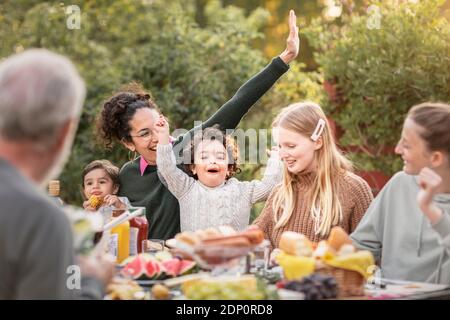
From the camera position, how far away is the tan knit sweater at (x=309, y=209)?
4.22 metres

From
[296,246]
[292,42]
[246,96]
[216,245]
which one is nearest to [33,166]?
[216,245]

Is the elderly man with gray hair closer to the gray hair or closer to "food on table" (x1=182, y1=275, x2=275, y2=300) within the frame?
the gray hair

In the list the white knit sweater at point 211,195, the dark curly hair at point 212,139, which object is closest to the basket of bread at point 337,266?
the white knit sweater at point 211,195

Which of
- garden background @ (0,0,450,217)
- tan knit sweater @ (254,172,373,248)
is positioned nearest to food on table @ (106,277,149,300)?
tan knit sweater @ (254,172,373,248)

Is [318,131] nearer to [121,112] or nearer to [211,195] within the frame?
[211,195]

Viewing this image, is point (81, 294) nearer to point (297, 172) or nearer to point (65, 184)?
point (297, 172)

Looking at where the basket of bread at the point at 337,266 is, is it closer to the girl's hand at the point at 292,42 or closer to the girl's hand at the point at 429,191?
the girl's hand at the point at 429,191

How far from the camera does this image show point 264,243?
3303mm

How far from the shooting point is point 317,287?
2914mm

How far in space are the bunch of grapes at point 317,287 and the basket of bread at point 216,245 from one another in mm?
242

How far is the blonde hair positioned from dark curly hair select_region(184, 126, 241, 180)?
0.49m

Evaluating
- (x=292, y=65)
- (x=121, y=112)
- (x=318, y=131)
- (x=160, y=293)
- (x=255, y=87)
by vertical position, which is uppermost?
(x=292, y=65)

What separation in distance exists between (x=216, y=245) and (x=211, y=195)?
1.57 meters

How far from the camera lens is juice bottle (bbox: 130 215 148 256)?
12.6 feet
